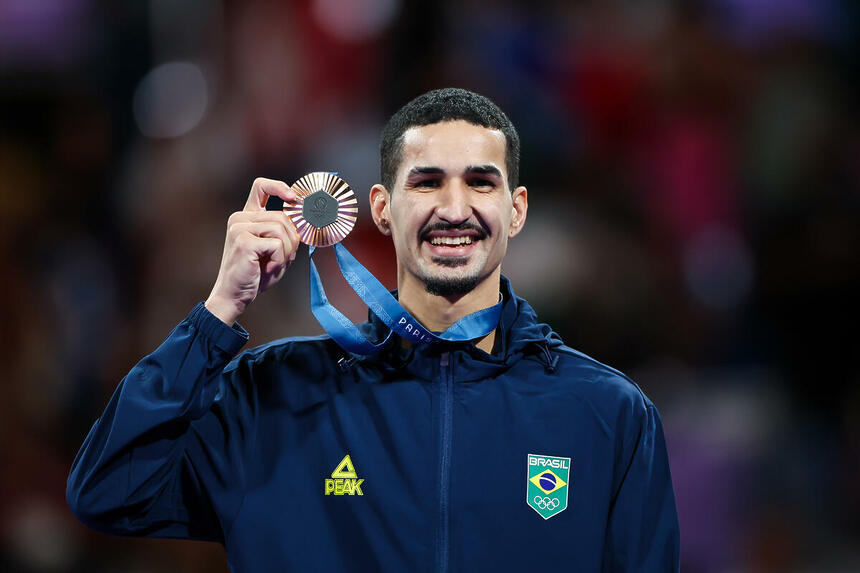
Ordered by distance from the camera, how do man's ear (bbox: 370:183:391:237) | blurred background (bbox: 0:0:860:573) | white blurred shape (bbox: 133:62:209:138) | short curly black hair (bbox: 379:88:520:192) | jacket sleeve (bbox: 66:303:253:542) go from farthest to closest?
1. white blurred shape (bbox: 133:62:209:138)
2. blurred background (bbox: 0:0:860:573)
3. man's ear (bbox: 370:183:391:237)
4. short curly black hair (bbox: 379:88:520:192)
5. jacket sleeve (bbox: 66:303:253:542)

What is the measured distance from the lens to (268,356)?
2855 mm

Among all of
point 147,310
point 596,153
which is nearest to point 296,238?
point 147,310

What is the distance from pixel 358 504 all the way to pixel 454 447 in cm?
29

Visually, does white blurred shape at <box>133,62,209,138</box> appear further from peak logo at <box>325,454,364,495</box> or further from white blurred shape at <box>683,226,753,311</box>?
peak logo at <box>325,454,364,495</box>

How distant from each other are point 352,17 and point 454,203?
384 cm

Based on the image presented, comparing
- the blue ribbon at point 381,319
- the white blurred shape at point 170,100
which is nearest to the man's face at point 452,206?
the blue ribbon at point 381,319

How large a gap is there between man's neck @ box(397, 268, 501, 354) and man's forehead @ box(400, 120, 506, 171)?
1.09ft

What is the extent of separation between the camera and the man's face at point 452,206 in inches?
111

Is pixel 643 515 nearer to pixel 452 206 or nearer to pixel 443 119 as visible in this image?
pixel 452 206

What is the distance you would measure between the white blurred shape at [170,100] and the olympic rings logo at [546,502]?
13.6 ft

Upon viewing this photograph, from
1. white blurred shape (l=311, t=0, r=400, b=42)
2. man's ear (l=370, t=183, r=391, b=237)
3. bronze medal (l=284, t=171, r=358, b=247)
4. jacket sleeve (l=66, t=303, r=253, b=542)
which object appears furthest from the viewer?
white blurred shape (l=311, t=0, r=400, b=42)

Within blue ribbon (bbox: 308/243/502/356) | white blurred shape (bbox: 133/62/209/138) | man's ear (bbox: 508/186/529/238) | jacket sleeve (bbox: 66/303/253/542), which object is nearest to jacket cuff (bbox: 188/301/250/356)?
jacket sleeve (bbox: 66/303/253/542)

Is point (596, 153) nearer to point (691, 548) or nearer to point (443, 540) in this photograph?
point (691, 548)

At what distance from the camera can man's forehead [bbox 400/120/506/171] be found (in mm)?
2848
